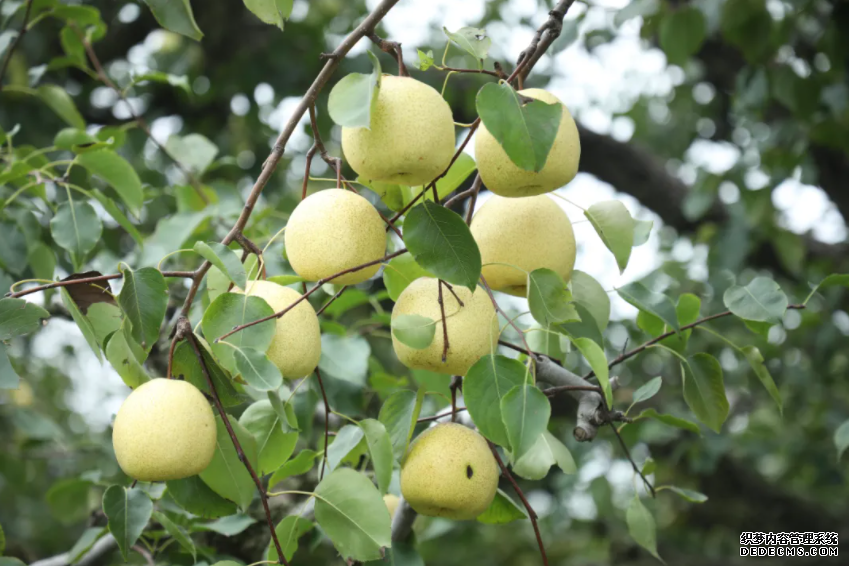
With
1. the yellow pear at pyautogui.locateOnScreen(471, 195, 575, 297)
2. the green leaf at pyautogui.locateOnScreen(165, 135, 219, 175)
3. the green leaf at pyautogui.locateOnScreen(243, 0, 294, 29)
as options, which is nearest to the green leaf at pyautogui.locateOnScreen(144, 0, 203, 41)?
the green leaf at pyautogui.locateOnScreen(243, 0, 294, 29)

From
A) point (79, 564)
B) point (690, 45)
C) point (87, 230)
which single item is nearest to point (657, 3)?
point (690, 45)

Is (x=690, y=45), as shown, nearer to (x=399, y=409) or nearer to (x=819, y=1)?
(x=819, y=1)

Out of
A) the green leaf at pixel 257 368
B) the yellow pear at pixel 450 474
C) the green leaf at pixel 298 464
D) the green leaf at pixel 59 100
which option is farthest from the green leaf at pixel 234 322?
the green leaf at pixel 59 100

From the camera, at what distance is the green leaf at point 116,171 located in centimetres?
124

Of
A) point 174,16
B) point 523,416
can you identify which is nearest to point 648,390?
point 523,416

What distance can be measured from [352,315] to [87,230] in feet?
5.17

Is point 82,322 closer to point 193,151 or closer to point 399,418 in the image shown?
point 399,418

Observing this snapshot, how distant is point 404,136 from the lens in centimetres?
71

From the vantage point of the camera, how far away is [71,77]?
3035mm

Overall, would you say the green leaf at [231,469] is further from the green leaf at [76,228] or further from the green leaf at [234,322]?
the green leaf at [76,228]

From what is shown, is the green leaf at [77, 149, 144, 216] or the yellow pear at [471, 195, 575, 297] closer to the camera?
the yellow pear at [471, 195, 575, 297]

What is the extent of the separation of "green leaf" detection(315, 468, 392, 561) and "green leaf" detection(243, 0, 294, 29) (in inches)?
19.3

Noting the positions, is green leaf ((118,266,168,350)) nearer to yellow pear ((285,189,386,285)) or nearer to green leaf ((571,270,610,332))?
yellow pear ((285,189,386,285))

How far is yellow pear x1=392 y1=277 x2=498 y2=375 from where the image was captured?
795 millimetres
